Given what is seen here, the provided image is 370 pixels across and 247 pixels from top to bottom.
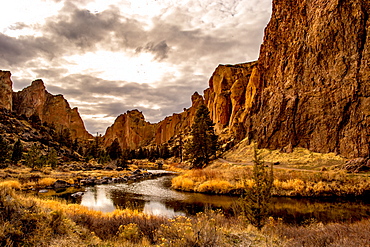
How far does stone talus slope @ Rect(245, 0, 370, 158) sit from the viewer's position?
105 feet

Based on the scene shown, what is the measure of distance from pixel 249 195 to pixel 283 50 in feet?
152

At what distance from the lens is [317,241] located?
6.80 metres

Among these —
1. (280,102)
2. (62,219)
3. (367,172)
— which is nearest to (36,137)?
(280,102)

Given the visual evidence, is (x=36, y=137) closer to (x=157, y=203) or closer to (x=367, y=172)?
(x=157, y=203)

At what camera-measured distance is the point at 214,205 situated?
18875 mm

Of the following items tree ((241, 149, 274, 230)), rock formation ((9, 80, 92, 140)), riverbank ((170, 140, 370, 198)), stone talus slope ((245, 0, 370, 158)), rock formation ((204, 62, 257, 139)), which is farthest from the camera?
rock formation ((9, 80, 92, 140))

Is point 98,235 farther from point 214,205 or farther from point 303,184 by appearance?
point 303,184

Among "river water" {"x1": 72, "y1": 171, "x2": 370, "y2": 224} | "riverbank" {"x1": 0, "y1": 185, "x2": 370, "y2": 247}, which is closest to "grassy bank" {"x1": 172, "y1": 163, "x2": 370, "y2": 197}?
"river water" {"x1": 72, "y1": 171, "x2": 370, "y2": 224}

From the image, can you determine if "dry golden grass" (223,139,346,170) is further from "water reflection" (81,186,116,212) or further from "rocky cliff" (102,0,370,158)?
"water reflection" (81,186,116,212)

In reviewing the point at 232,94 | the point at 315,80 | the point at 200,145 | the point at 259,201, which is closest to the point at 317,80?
the point at 315,80

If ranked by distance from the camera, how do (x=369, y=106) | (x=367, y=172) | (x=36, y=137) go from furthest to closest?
(x=36, y=137) < (x=369, y=106) < (x=367, y=172)

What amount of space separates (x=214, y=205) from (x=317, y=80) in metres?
31.5

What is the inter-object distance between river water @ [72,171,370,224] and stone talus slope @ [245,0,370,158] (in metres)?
15.9

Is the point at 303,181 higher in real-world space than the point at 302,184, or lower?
higher
